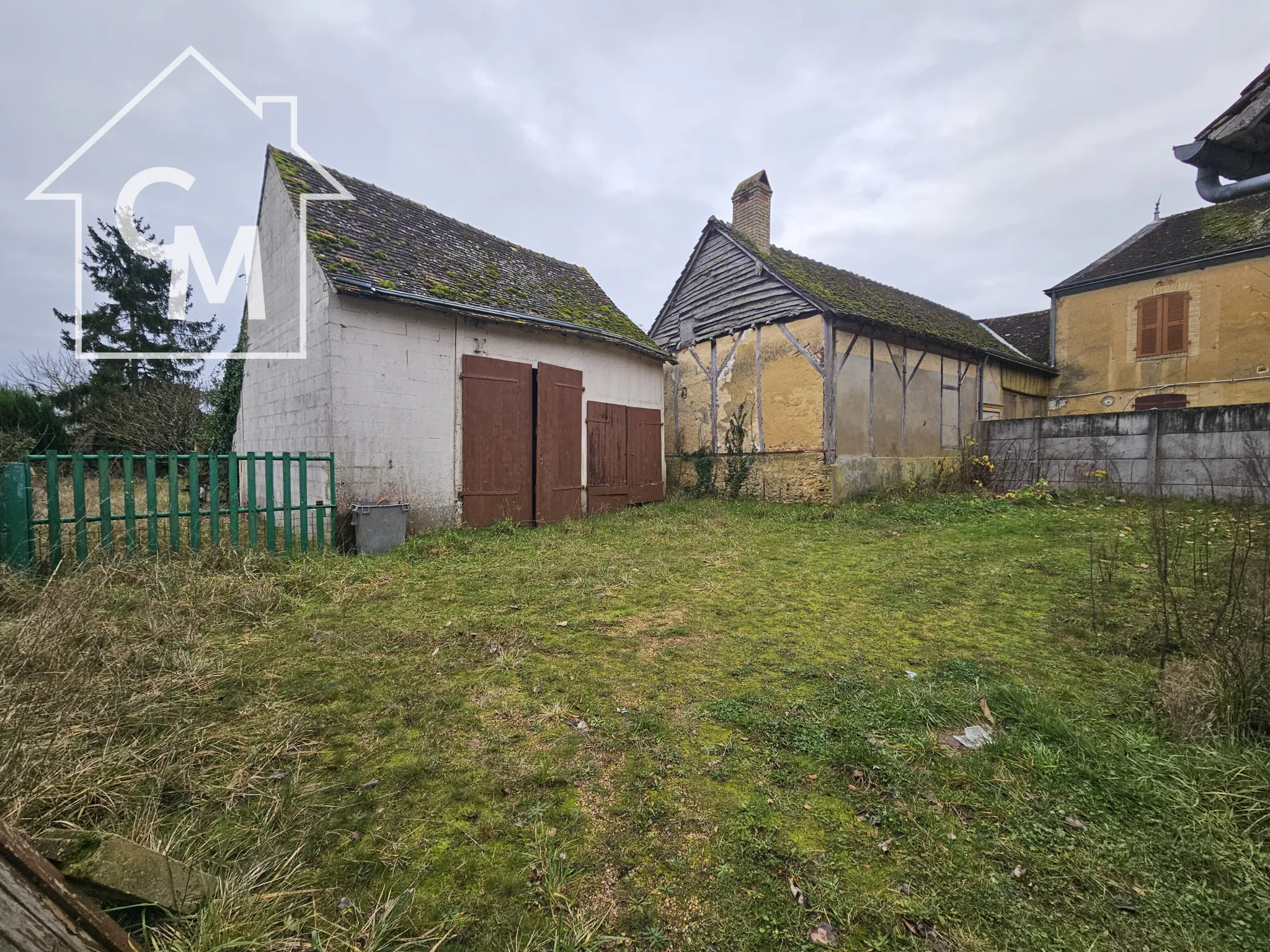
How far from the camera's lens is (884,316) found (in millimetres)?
11227

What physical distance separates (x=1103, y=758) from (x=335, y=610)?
498cm

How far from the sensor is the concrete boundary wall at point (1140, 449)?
8.60 metres

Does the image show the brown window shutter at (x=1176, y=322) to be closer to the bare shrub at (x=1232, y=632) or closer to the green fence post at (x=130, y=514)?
the bare shrub at (x=1232, y=632)

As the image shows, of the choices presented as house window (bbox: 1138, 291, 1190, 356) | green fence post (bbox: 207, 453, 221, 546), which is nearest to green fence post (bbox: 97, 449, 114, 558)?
green fence post (bbox: 207, 453, 221, 546)

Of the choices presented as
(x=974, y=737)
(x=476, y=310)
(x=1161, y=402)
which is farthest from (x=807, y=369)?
(x=1161, y=402)

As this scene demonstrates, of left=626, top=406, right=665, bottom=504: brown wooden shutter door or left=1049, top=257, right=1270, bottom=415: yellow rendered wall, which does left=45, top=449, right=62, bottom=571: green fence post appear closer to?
left=626, top=406, right=665, bottom=504: brown wooden shutter door

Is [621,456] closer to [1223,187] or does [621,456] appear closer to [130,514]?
[130,514]

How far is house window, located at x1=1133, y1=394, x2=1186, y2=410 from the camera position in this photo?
527 inches

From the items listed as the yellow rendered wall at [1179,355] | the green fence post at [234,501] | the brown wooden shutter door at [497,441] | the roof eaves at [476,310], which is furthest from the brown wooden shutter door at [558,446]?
the yellow rendered wall at [1179,355]

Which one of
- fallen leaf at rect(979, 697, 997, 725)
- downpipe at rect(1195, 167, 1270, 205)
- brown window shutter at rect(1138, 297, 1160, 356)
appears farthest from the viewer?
brown window shutter at rect(1138, 297, 1160, 356)

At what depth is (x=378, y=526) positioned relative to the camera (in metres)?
6.41

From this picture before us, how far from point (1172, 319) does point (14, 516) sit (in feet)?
73.5

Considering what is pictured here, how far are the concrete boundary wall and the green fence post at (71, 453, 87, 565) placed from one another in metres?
13.3

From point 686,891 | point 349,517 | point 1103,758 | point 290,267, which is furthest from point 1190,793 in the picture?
point 290,267
